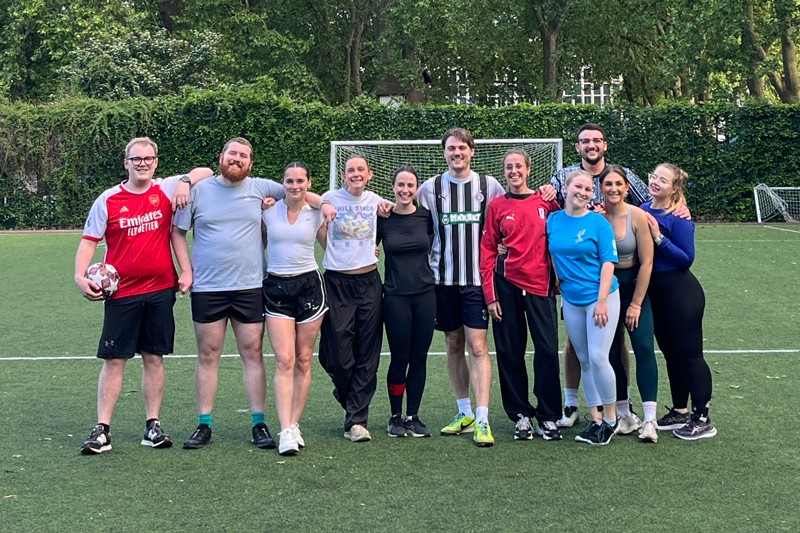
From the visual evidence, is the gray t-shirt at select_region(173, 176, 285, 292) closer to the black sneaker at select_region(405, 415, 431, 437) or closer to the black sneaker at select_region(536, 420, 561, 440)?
the black sneaker at select_region(405, 415, 431, 437)

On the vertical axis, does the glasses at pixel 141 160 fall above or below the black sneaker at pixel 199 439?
above

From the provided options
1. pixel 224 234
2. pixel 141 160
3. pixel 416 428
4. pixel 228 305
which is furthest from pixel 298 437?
pixel 141 160

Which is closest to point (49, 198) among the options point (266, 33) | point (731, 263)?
point (266, 33)

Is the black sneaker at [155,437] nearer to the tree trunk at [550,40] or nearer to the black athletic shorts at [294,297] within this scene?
the black athletic shorts at [294,297]

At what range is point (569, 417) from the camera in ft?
21.1

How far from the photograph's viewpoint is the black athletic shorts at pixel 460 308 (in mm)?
6094

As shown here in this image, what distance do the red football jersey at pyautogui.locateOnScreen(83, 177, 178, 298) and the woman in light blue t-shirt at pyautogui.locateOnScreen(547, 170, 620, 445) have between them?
228cm

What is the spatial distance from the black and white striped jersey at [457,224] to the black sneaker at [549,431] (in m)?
0.93

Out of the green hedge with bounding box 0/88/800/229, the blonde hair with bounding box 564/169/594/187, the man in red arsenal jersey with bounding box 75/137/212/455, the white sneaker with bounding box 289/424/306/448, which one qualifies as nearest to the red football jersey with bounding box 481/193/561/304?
the blonde hair with bounding box 564/169/594/187

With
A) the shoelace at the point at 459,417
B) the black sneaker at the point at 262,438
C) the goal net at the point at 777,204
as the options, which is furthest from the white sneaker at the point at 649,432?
the goal net at the point at 777,204

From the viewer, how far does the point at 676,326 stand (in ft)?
19.8

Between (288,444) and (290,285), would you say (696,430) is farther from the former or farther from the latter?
(290,285)

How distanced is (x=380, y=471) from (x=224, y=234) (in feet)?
5.38

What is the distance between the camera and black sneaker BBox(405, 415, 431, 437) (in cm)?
618
